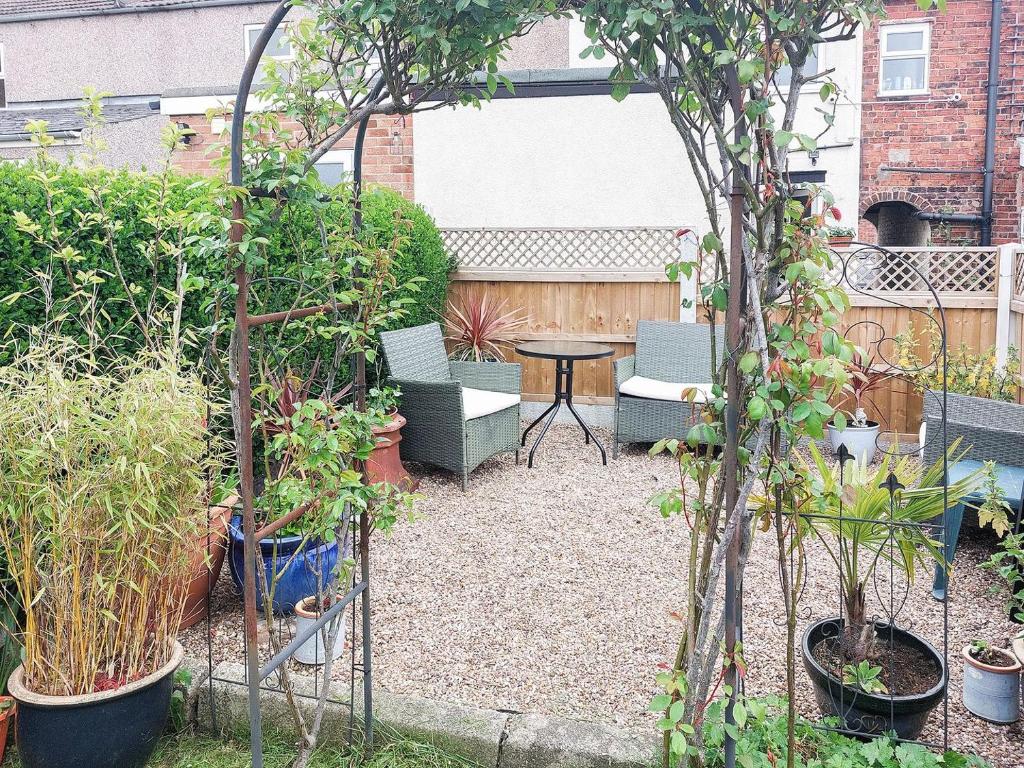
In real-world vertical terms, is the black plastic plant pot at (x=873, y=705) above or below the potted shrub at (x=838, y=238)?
below

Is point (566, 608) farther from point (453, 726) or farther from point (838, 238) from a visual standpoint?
point (838, 238)

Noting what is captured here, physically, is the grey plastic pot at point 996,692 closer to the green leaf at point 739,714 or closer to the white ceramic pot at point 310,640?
the green leaf at point 739,714

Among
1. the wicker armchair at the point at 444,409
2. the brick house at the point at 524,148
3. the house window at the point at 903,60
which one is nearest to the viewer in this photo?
the wicker armchair at the point at 444,409

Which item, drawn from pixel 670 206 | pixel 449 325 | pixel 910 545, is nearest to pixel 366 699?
pixel 910 545

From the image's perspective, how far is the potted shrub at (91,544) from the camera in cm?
216

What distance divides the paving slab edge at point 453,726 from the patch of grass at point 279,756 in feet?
0.10

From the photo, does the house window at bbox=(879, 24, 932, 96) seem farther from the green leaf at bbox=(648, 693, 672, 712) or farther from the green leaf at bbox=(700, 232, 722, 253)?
the green leaf at bbox=(648, 693, 672, 712)

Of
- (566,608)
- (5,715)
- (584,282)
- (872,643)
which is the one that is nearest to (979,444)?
(872,643)

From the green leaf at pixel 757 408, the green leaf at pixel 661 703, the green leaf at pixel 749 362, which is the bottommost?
the green leaf at pixel 661 703

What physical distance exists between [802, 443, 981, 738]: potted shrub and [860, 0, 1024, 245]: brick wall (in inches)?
443

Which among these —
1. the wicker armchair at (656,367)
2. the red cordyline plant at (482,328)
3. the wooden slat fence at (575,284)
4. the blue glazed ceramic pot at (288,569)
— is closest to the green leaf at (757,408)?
the blue glazed ceramic pot at (288,569)

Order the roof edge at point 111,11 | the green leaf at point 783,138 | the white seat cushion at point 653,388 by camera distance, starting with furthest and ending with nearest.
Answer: the roof edge at point 111,11, the white seat cushion at point 653,388, the green leaf at point 783,138

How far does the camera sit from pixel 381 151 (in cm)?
796

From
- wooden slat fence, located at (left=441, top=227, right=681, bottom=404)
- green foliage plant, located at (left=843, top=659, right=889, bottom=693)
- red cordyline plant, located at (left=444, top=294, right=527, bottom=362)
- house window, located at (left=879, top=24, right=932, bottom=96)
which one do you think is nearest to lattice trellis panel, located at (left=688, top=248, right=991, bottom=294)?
wooden slat fence, located at (left=441, top=227, right=681, bottom=404)
